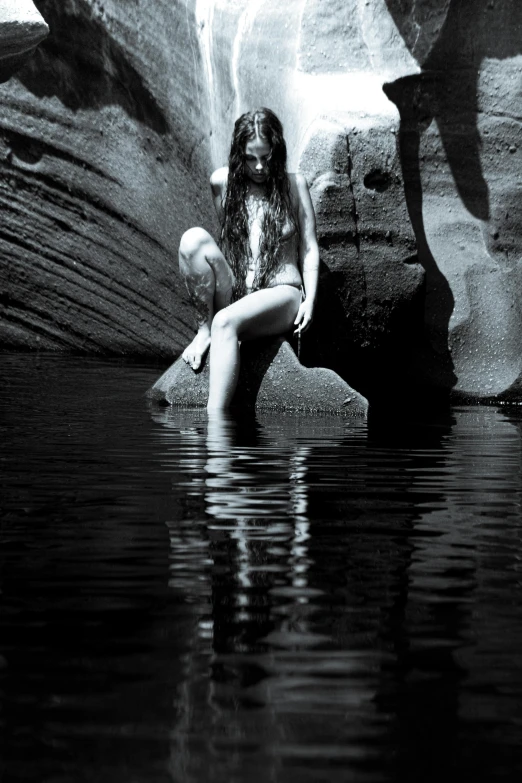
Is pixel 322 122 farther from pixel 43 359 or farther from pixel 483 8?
pixel 43 359

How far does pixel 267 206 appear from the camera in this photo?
6594 millimetres

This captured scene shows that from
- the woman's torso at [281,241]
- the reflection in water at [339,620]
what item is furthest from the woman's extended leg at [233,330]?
the reflection in water at [339,620]

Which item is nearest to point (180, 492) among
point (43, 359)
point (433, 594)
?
point (433, 594)

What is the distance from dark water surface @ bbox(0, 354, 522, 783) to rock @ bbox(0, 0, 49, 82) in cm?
263

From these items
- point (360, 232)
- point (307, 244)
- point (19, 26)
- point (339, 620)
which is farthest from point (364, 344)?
point (339, 620)

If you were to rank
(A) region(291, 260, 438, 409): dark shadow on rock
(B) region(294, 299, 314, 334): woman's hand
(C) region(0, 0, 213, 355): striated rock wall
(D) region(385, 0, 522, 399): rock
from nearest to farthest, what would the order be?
(B) region(294, 299, 314, 334): woman's hand, (A) region(291, 260, 438, 409): dark shadow on rock, (D) region(385, 0, 522, 399): rock, (C) region(0, 0, 213, 355): striated rock wall

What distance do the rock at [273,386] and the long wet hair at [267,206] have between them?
394mm

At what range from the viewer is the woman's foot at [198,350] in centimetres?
642

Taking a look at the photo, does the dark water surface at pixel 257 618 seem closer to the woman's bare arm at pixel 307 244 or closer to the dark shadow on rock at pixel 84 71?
the woman's bare arm at pixel 307 244

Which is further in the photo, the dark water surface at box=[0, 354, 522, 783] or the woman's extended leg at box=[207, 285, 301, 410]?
the woman's extended leg at box=[207, 285, 301, 410]

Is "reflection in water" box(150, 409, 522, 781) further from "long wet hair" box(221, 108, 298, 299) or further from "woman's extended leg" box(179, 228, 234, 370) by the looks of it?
"long wet hair" box(221, 108, 298, 299)

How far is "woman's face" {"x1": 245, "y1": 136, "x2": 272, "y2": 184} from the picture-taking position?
6480 mm

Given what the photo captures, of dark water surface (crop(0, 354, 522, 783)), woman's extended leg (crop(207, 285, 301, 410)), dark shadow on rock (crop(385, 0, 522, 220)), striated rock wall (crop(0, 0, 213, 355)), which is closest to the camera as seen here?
dark water surface (crop(0, 354, 522, 783))

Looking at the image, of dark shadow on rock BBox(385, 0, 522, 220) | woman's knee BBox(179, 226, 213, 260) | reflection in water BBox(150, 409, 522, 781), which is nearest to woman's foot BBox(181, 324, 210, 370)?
woman's knee BBox(179, 226, 213, 260)
